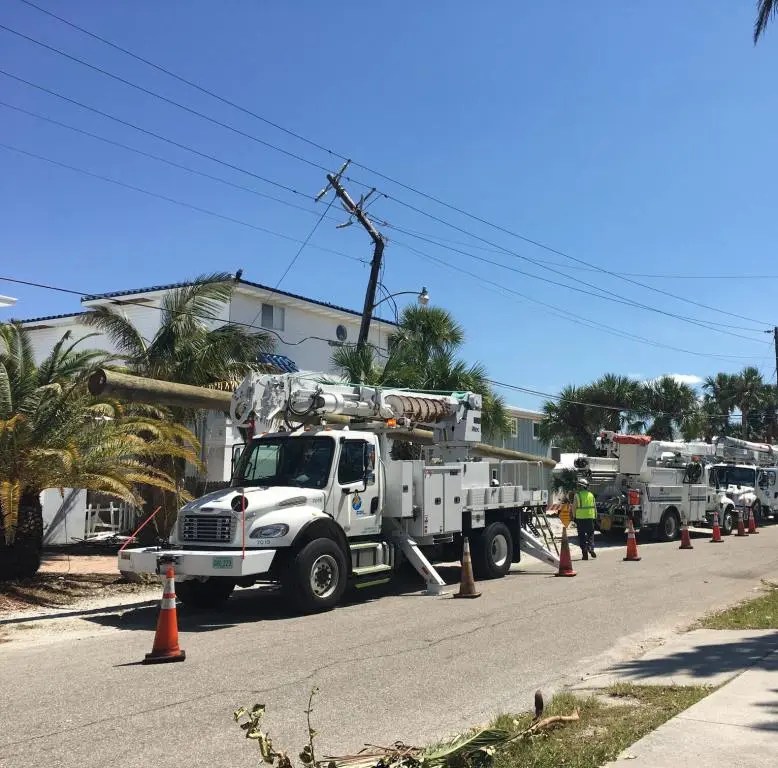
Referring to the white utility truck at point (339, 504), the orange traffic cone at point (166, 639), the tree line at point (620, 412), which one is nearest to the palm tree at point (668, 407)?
the tree line at point (620, 412)

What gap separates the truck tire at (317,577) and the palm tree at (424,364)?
30.7 ft

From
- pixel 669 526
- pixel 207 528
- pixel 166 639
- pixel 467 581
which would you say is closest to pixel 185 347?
pixel 207 528

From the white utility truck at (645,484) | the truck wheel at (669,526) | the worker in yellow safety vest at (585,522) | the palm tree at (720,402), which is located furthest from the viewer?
the palm tree at (720,402)

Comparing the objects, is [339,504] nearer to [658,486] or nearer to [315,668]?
[315,668]

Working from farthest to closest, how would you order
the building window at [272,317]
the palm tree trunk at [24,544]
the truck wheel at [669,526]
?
the building window at [272,317]
the truck wheel at [669,526]
the palm tree trunk at [24,544]

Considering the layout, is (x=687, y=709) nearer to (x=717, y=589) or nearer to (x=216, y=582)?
(x=216, y=582)

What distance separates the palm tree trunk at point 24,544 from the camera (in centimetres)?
1234

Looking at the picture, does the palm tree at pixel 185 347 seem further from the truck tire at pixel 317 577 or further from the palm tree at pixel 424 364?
the truck tire at pixel 317 577

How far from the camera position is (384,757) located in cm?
449

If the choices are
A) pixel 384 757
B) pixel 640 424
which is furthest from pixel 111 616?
pixel 640 424

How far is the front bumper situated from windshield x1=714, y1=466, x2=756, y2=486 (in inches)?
920

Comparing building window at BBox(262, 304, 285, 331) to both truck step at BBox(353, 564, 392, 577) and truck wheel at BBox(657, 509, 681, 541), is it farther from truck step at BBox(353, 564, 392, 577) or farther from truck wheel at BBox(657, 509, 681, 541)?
truck step at BBox(353, 564, 392, 577)

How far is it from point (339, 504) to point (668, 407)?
1188 inches

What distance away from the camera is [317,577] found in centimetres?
1097
